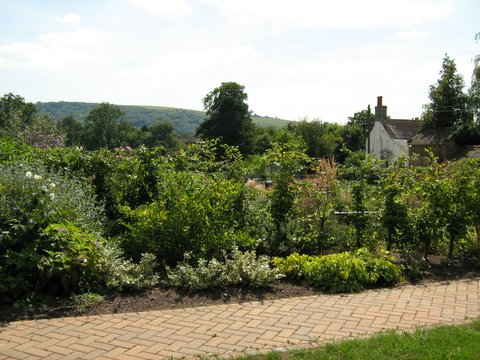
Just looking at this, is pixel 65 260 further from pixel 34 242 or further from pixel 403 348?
pixel 403 348

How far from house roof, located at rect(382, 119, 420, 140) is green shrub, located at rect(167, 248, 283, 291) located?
141 ft

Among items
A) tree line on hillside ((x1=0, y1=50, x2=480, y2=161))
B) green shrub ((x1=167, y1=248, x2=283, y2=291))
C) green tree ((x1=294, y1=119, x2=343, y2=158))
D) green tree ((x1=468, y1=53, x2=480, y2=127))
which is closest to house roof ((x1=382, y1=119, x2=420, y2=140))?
tree line on hillside ((x1=0, y1=50, x2=480, y2=161))

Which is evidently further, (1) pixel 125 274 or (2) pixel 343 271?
(2) pixel 343 271

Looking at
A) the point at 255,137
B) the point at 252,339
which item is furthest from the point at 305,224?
the point at 255,137

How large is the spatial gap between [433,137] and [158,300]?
41.4 meters

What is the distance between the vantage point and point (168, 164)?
8281 millimetres

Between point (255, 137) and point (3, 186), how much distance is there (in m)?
57.1

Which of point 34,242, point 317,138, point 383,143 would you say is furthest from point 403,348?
point 317,138

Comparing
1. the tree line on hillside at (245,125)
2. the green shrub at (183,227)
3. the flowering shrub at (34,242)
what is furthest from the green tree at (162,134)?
the flowering shrub at (34,242)

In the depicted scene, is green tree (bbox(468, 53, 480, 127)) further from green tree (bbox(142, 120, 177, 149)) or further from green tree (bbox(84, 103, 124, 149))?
green tree (bbox(142, 120, 177, 149))

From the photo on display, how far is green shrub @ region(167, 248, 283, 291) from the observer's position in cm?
557

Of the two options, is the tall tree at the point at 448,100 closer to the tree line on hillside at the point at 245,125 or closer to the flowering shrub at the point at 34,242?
the tree line on hillside at the point at 245,125

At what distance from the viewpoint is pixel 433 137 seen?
41.4m

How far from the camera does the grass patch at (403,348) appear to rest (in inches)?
142
